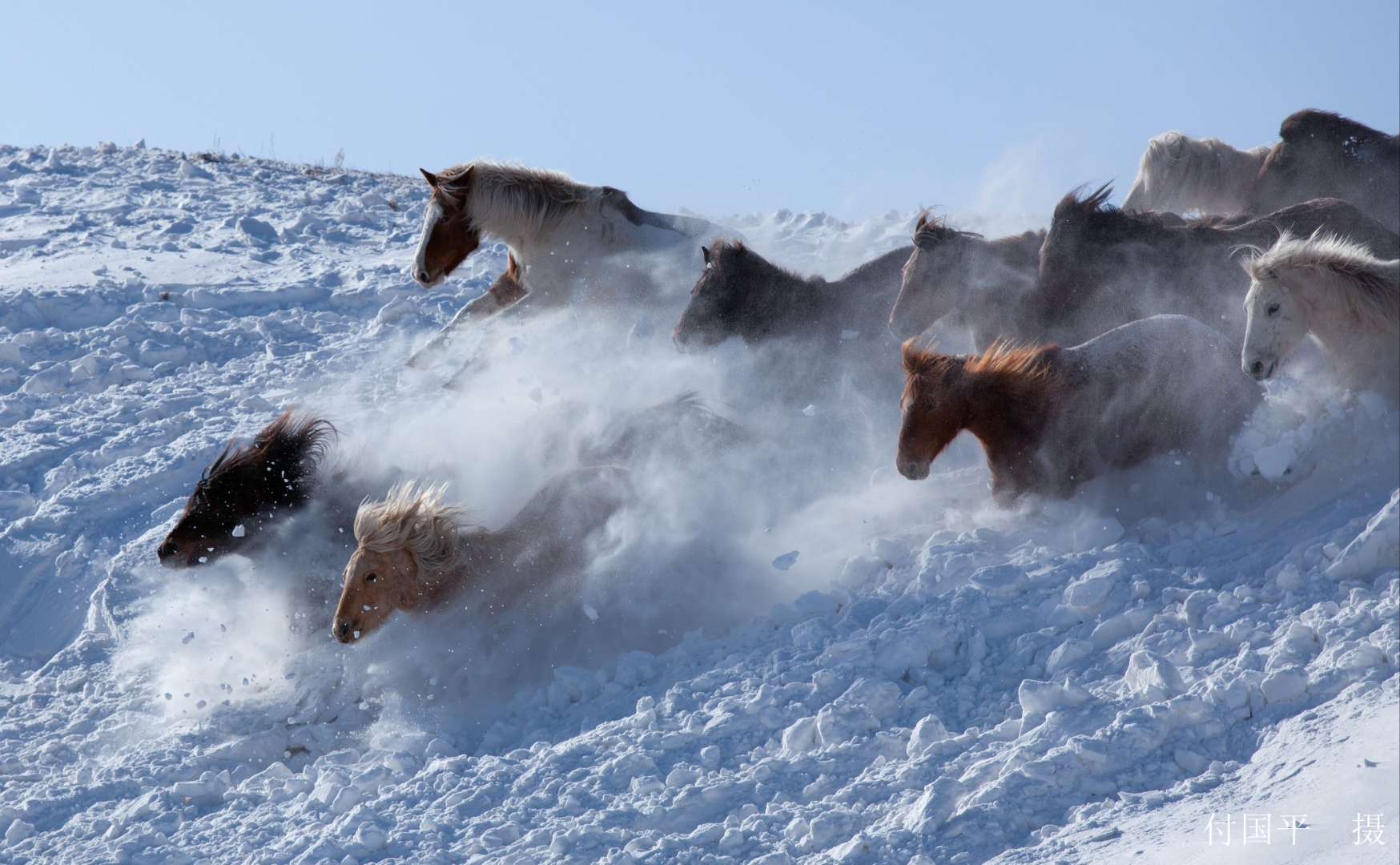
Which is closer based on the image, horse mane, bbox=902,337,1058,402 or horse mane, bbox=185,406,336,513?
horse mane, bbox=902,337,1058,402

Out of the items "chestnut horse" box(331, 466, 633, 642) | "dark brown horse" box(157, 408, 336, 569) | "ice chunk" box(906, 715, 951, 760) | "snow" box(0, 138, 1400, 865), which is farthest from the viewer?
"dark brown horse" box(157, 408, 336, 569)

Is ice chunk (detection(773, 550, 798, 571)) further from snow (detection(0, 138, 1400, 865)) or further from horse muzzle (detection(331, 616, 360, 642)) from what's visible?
horse muzzle (detection(331, 616, 360, 642))

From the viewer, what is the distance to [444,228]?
835 cm

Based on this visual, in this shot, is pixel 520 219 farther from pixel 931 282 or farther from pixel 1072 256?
pixel 1072 256

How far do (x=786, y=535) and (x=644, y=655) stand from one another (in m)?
1.18

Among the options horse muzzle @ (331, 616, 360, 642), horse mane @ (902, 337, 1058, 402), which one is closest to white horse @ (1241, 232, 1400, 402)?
horse mane @ (902, 337, 1058, 402)

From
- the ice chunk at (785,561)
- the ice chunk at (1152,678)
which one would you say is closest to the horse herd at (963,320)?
the ice chunk at (785,561)

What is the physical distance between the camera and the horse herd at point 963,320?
5.30 metres

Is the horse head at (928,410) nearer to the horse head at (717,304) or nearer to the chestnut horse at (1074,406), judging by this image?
the chestnut horse at (1074,406)

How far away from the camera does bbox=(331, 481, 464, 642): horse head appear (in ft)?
18.5

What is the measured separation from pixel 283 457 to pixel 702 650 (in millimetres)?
3282

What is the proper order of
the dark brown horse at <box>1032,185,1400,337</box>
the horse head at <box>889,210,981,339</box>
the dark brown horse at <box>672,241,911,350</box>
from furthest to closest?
the dark brown horse at <box>672,241,911,350</box> → the horse head at <box>889,210,981,339</box> → the dark brown horse at <box>1032,185,1400,337</box>

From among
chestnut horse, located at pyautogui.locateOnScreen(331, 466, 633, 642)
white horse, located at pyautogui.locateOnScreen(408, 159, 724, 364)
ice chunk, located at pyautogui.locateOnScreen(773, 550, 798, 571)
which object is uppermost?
white horse, located at pyautogui.locateOnScreen(408, 159, 724, 364)

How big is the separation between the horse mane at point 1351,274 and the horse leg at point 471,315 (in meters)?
5.45
